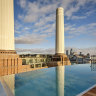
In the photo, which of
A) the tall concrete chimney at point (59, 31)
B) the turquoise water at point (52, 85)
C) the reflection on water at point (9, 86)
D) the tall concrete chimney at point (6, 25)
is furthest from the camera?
the tall concrete chimney at point (59, 31)

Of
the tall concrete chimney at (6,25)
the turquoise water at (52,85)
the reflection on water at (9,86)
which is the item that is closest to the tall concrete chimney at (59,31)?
the tall concrete chimney at (6,25)

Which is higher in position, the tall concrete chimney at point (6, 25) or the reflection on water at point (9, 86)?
the tall concrete chimney at point (6, 25)

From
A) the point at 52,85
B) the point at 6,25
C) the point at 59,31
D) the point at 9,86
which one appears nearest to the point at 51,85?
the point at 52,85

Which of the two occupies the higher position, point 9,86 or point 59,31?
point 59,31

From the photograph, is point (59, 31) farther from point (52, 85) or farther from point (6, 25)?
point (52, 85)

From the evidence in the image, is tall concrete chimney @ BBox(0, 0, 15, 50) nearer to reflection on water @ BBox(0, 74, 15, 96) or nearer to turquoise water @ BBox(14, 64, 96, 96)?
turquoise water @ BBox(14, 64, 96, 96)

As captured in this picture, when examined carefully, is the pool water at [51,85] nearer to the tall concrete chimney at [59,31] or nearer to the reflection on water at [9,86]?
the reflection on water at [9,86]

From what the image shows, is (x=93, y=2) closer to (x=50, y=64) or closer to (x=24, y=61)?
(x=50, y=64)

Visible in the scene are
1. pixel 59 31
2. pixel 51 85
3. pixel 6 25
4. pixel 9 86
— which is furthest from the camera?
pixel 59 31

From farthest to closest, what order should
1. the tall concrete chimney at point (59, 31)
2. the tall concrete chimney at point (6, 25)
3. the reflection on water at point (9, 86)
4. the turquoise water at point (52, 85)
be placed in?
the tall concrete chimney at point (59, 31) → the tall concrete chimney at point (6, 25) → the turquoise water at point (52, 85) → the reflection on water at point (9, 86)

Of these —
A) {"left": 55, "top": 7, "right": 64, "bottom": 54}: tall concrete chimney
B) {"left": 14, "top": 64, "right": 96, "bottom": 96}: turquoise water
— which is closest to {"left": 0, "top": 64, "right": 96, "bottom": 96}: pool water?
{"left": 14, "top": 64, "right": 96, "bottom": 96}: turquoise water

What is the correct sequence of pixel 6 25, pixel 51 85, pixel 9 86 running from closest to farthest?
1. pixel 9 86
2. pixel 51 85
3. pixel 6 25

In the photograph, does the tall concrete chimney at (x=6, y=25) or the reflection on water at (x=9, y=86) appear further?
the tall concrete chimney at (x=6, y=25)

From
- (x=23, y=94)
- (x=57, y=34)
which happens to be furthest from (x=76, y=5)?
(x=23, y=94)
